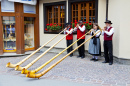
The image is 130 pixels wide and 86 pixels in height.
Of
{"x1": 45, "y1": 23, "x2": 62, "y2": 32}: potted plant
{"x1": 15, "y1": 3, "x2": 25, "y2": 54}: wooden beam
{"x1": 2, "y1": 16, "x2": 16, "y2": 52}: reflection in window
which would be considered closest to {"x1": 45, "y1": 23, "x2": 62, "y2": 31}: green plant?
{"x1": 45, "y1": 23, "x2": 62, "y2": 32}: potted plant

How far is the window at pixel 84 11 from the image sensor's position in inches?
360

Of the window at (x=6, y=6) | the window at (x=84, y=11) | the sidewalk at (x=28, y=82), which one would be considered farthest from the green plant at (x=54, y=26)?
the sidewalk at (x=28, y=82)

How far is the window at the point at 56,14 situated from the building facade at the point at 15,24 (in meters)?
1.01

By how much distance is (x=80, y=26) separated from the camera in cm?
865

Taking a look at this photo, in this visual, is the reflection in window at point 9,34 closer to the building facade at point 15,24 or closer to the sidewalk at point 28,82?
the building facade at point 15,24

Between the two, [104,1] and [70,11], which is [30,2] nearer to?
[70,11]

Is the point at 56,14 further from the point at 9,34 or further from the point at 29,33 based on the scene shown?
the point at 9,34

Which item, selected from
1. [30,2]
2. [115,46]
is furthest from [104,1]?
[30,2]

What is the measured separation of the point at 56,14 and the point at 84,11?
185 centimetres

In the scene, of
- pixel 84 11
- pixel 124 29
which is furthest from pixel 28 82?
pixel 84 11

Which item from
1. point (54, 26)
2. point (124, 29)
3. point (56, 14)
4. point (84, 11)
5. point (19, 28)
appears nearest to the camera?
point (124, 29)

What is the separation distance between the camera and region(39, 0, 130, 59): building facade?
23.6 feet

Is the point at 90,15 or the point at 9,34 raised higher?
the point at 90,15

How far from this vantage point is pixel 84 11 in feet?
30.6
